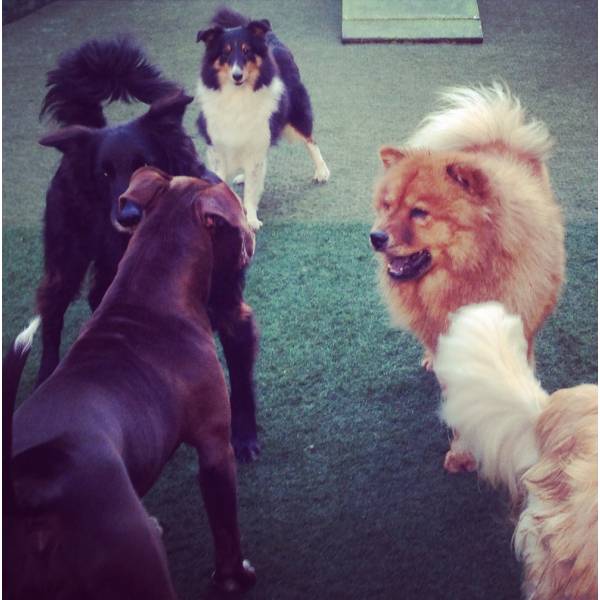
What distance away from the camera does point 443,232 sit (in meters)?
2.15

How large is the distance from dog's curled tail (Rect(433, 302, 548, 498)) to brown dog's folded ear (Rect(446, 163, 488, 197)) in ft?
2.03

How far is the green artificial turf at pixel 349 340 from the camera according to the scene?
2.00 metres

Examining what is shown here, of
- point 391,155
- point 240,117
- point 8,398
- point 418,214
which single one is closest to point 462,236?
point 418,214

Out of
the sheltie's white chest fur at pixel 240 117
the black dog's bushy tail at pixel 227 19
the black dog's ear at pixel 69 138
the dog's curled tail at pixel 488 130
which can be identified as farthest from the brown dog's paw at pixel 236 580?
the black dog's bushy tail at pixel 227 19

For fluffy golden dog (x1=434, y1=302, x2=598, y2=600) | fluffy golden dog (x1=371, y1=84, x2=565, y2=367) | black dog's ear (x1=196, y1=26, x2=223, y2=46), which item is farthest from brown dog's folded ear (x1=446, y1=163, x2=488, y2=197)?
→ black dog's ear (x1=196, y1=26, x2=223, y2=46)

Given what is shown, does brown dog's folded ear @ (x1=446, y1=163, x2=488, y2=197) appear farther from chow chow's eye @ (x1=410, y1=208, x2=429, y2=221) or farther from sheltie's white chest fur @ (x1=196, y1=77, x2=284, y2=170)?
sheltie's white chest fur @ (x1=196, y1=77, x2=284, y2=170)

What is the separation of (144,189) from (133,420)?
63 centimetres

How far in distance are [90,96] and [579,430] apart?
193 cm

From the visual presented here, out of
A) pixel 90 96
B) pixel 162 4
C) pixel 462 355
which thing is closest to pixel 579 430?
pixel 462 355

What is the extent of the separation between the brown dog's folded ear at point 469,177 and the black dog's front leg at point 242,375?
29.2 inches

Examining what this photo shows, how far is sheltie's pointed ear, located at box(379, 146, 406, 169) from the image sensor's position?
7.56 feet

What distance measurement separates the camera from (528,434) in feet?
5.06

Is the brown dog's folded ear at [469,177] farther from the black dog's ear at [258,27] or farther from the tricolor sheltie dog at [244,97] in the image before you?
the black dog's ear at [258,27]

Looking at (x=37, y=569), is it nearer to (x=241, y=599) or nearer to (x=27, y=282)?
(x=241, y=599)
